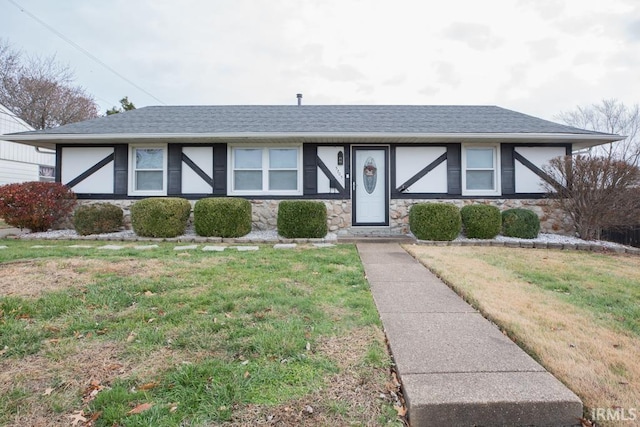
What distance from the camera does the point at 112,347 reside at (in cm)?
239

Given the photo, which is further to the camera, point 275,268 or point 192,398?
point 275,268

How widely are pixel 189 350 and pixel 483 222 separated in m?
7.06

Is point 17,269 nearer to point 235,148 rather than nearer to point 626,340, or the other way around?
point 235,148

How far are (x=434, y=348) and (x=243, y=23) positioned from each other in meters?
11.8

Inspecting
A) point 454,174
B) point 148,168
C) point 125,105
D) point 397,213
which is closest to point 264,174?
point 148,168

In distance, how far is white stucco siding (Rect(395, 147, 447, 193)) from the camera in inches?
348

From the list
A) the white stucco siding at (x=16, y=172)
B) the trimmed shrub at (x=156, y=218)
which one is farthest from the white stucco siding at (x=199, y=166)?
the white stucco siding at (x=16, y=172)

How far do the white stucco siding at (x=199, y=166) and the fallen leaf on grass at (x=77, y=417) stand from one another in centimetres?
767

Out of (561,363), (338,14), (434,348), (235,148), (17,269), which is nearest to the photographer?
(561,363)

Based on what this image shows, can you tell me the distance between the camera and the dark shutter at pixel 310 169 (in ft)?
29.0

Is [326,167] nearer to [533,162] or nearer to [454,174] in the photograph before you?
[454,174]

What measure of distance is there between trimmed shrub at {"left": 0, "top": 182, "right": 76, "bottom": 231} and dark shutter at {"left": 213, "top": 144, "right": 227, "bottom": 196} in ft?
12.5

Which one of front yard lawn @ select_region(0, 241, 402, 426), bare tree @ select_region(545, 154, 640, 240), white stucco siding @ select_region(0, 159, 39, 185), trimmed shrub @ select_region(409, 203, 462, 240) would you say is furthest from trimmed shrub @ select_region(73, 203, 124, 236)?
bare tree @ select_region(545, 154, 640, 240)

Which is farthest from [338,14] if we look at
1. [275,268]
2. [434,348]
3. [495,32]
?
[434,348]
